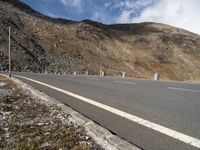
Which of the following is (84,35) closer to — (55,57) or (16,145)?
(55,57)

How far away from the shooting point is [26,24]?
6988 cm

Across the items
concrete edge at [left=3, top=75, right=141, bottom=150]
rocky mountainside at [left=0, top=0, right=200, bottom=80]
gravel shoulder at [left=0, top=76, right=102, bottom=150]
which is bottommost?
gravel shoulder at [left=0, top=76, right=102, bottom=150]

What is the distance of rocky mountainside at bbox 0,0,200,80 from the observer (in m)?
55.9

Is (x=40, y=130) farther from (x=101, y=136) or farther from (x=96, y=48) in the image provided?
(x=96, y=48)

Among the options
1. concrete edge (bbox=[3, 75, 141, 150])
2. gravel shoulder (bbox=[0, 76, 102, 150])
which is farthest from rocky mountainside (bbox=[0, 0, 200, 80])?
concrete edge (bbox=[3, 75, 141, 150])

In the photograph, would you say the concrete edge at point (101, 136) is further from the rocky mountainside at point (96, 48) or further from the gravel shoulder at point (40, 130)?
the rocky mountainside at point (96, 48)

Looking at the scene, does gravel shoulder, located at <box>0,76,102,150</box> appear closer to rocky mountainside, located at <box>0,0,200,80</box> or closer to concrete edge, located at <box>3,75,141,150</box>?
concrete edge, located at <box>3,75,141,150</box>

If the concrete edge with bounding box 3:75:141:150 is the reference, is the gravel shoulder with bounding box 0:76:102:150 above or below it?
below

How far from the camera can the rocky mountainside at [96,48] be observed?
55934 millimetres

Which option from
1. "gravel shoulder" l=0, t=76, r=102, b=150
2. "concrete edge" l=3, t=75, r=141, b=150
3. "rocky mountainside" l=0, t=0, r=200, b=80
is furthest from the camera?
"rocky mountainside" l=0, t=0, r=200, b=80

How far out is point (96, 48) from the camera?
72.1 metres

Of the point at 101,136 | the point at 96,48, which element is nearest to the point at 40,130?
the point at 101,136

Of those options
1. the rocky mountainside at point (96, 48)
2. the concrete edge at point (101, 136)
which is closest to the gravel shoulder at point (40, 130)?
the concrete edge at point (101, 136)

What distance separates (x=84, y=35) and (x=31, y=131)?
72333 millimetres
